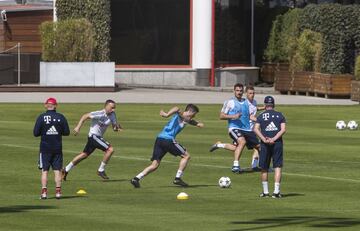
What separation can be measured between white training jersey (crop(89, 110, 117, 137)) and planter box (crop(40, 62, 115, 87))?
3225cm

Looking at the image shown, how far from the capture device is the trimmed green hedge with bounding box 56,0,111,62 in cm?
6469

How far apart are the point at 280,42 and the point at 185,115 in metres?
45.0

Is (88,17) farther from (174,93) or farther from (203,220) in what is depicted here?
(203,220)

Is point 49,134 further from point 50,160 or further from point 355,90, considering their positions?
point 355,90

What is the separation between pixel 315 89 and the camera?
60.6 metres

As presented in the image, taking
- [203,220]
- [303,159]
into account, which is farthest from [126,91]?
[203,220]

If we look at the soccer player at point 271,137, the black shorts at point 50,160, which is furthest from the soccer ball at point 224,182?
the black shorts at point 50,160

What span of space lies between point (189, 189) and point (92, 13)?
128 feet

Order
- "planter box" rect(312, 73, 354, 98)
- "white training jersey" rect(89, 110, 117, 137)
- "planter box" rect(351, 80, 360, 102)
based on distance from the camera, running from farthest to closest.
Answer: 1. "planter box" rect(312, 73, 354, 98)
2. "planter box" rect(351, 80, 360, 102)
3. "white training jersey" rect(89, 110, 117, 137)

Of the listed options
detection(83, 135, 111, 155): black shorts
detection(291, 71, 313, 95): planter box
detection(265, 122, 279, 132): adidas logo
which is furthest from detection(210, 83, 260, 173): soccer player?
detection(291, 71, 313, 95): planter box

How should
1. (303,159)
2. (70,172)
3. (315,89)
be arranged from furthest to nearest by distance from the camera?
1. (315,89)
2. (303,159)
3. (70,172)

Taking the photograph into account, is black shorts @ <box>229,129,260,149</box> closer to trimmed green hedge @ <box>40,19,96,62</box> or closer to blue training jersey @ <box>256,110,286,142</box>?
blue training jersey @ <box>256,110,286,142</box>

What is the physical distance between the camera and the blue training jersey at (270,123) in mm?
24922

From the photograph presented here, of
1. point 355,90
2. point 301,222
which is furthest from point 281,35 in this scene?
point 301,222
